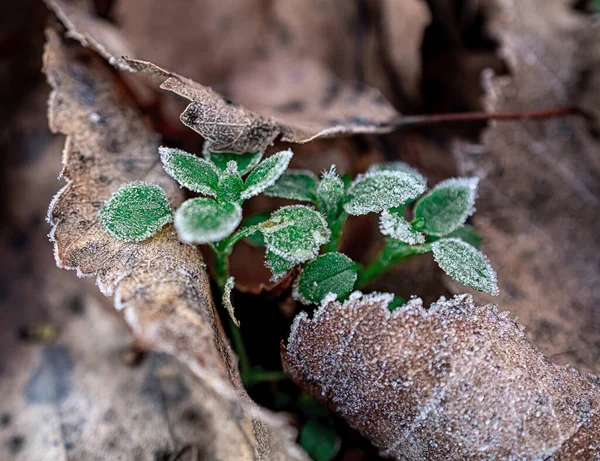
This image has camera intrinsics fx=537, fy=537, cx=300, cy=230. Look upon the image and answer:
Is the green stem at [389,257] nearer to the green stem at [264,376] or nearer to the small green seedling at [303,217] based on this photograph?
the small green seedling at [303,217]

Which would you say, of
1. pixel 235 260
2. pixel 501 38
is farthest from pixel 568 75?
pixel 235 260

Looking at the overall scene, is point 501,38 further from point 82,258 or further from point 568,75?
point 82,258

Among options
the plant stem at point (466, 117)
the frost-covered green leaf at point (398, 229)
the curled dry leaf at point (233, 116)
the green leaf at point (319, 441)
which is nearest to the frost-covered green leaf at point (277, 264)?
the frost-covered green leaf at point (398, 229)

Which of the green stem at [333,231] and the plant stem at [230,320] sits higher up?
the green stem at [333,231]

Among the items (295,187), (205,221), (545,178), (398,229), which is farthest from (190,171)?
(545,178)

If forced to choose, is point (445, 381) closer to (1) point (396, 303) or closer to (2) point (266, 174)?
(1) point (396, 303)

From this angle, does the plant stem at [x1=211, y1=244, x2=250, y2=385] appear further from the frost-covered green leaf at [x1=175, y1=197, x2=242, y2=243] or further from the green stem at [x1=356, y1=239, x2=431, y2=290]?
the green stem at [x1=356, y1=239, x2=431, y2=290]

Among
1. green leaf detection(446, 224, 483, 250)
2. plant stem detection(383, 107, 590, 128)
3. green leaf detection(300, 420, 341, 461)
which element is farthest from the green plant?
plant stem detection(383, 107, 590, 128)
